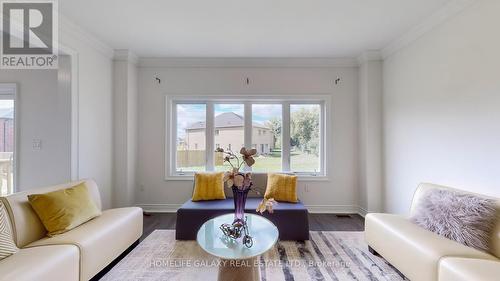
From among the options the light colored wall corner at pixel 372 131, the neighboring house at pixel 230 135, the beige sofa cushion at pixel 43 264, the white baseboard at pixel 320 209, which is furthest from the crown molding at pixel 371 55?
the beige sofa cushion at pixel 43 264

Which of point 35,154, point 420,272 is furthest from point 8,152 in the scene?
point 420,272

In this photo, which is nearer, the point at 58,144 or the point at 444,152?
the point at 444,152

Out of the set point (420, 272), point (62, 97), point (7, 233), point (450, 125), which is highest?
point (62, 97)

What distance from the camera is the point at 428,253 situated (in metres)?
1.76

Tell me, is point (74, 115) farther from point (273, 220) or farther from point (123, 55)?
point (273, 220)

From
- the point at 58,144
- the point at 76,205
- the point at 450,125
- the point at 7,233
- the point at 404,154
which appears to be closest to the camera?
the point at 7,233

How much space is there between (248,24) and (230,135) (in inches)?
75.8

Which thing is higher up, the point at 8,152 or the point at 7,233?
the point at 8,152

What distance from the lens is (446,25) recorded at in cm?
256

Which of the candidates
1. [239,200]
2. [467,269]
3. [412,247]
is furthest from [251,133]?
[467,269]

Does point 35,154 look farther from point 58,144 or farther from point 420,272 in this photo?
point 420,272

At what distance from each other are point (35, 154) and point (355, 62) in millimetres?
5193

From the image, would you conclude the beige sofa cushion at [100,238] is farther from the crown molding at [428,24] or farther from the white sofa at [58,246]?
the crown molding at [428,24]
